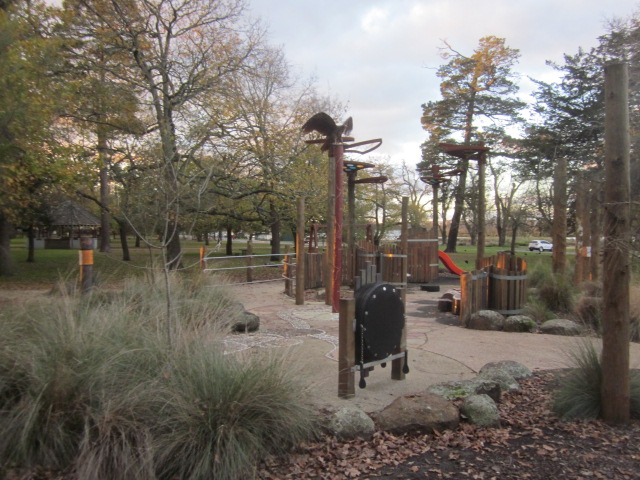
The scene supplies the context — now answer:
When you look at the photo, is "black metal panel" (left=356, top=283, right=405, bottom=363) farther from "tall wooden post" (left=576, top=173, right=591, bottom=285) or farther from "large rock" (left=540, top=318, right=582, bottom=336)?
"tall wooden post" (left=576, top=173, right=591, bottom=285)

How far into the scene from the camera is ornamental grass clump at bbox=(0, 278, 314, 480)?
9.68ft

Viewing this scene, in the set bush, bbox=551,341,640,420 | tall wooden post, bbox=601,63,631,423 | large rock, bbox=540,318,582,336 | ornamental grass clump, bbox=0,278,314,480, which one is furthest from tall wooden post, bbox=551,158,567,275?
ornamental grass clump, bbox=0,278,314,480

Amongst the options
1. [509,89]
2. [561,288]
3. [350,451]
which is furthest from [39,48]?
[509,89]

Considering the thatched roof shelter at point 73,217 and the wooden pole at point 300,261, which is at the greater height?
the thatched roof shelter at point 73,217

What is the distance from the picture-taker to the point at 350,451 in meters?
3.42

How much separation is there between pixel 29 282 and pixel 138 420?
13.9 meters

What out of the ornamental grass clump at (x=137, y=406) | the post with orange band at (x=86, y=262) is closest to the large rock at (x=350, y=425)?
the ornamental grass clump at (x=137, y=406)

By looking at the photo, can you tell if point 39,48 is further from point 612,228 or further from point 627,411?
point 627,411

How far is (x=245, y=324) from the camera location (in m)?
7.06

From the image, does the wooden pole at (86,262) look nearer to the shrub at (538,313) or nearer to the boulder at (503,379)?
the boulder at (503,379)

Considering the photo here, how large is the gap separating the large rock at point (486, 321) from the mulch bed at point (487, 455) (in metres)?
4.02

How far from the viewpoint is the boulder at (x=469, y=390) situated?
425cm

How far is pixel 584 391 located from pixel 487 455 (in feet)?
3.96

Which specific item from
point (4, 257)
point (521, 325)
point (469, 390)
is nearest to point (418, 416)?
point (469, 390)
